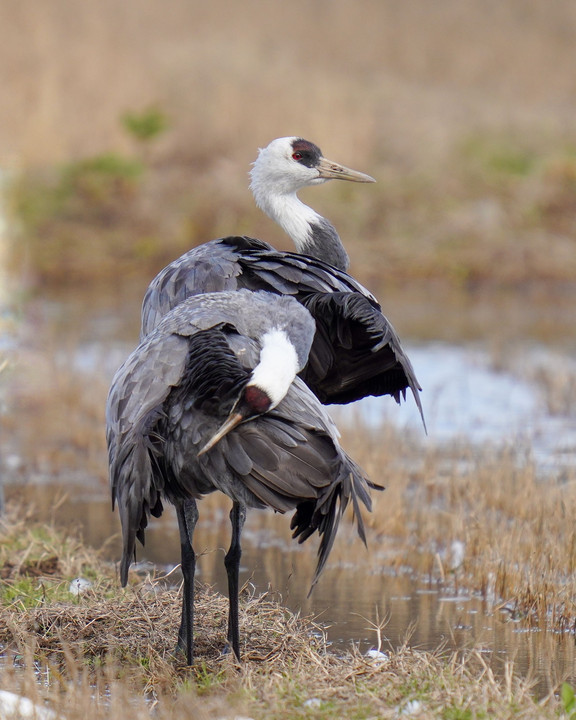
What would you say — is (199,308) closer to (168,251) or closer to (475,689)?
(475,689)

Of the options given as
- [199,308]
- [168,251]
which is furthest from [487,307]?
[199,308]

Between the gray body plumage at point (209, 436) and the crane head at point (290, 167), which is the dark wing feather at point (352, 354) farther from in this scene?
the crane head at point (290, 167)

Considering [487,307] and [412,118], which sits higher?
[412,118]

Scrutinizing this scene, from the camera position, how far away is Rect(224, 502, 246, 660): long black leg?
468cm

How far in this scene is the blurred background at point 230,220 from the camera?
9688mm

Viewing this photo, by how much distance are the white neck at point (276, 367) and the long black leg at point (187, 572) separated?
2.27 ft

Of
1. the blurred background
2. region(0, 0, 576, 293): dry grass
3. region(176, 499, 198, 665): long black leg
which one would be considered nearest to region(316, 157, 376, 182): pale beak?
the blurred background

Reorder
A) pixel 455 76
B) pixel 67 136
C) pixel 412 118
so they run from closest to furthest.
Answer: pixel 67 136
pixel 412 118
pixel 455 76

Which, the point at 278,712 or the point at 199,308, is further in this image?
the point at 199,308

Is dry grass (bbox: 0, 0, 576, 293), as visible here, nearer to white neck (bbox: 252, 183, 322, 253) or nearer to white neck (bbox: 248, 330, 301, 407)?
white neck (bbox: 252, 183, 322, 253)

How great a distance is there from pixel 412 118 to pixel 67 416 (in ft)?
69.0

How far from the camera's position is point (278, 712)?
3.93 metres

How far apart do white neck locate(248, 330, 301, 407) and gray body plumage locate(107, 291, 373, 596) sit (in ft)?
0.28

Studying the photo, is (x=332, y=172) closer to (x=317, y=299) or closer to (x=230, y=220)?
(x=317, y=299)
